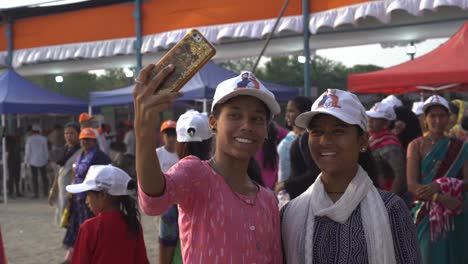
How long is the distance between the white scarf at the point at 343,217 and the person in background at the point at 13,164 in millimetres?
14378

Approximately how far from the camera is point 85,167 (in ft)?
22.1

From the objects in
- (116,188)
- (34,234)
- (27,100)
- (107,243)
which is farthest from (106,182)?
(27,100)

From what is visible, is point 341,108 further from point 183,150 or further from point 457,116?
point 457,116

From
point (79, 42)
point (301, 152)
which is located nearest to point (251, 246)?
point (301, 152)

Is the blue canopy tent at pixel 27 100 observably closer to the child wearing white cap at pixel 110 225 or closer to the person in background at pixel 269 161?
the person in background at pixel 269 161

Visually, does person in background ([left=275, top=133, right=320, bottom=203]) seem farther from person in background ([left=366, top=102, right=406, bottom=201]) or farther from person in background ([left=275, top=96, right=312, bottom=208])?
person in background ([left=366, top=102, right=406, bottom=201])

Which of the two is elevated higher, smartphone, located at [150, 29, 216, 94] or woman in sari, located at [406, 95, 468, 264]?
smartphone, located at [150, 29, 216, 94]

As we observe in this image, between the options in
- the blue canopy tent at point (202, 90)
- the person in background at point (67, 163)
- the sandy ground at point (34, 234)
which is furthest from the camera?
the blue canopy tent at point (202, 90)

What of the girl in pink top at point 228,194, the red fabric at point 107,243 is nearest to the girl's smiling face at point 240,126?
the girl in pink top at point 228,194

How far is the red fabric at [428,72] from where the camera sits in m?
6.45

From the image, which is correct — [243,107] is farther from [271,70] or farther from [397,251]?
[271,70]

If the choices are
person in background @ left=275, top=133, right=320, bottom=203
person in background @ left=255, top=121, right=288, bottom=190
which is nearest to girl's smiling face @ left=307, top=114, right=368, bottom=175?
person in background @ left=275, top=133, right=320, bottom=203

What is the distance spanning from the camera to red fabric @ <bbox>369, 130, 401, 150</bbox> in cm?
575

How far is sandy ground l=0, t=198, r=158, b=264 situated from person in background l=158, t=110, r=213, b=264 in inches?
133
